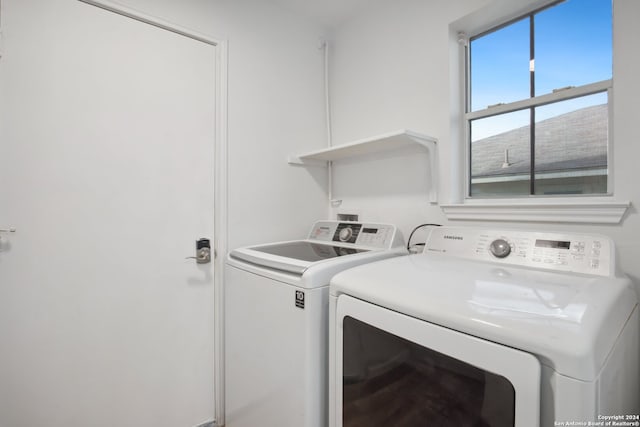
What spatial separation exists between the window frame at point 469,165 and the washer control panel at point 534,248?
168 millimetres

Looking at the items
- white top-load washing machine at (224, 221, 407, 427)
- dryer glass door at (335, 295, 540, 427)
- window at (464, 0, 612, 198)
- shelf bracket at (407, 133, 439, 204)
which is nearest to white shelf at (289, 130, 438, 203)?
shelf bracket at (407, 133, 439, 204)

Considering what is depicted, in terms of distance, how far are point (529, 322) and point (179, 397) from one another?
5.68 feet

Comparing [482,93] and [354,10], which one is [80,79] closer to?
[354,10]

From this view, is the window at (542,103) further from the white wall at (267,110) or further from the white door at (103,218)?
the white door at (103,218)

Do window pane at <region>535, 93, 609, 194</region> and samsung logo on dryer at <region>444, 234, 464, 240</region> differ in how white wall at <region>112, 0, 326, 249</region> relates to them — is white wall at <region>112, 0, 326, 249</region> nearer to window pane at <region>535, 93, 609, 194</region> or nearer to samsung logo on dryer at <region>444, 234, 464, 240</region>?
samsung logo on dryer at <region>444, 234, 464, 240</region>

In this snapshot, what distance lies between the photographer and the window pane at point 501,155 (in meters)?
1.48

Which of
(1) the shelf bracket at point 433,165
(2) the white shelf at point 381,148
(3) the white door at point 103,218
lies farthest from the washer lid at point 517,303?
(3) the white door at point 103,218

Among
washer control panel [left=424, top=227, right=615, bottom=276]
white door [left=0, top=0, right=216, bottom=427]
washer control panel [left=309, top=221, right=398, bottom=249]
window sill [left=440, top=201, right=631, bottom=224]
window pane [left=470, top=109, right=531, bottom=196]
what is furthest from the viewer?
washer control panel [left=309, top=221, right=398, bottom=249]

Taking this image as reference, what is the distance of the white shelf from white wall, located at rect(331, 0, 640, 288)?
49 mm

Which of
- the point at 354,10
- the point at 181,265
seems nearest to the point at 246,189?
the point at 181,265

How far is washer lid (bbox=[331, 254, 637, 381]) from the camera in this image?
0.59m

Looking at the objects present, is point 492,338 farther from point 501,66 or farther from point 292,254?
point 501,66

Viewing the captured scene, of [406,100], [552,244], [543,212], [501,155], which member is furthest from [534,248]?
[406,100]

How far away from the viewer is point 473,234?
1309 millimetres
